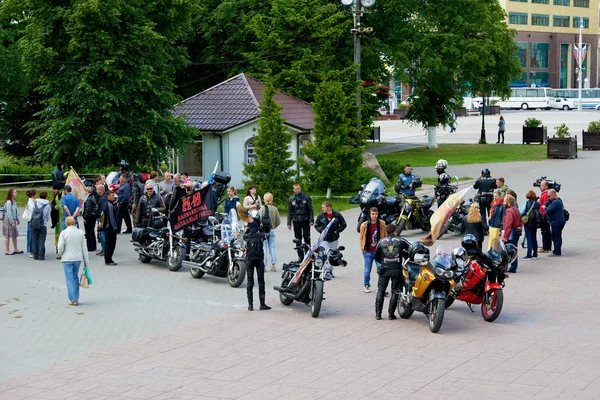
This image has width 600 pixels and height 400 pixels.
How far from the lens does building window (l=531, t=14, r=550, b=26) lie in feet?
405

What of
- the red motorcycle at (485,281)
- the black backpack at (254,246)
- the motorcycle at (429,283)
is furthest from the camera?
the black backpack at (254,246)

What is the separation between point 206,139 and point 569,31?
100 metres

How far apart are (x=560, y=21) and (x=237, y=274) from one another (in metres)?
117

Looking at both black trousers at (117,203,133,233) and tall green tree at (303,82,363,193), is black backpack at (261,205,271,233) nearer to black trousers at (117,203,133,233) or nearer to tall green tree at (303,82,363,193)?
black trousers at (117,203,133,233)

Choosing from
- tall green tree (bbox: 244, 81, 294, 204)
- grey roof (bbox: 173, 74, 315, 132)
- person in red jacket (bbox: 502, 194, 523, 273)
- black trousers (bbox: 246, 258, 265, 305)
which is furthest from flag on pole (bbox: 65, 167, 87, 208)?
grey roof (bbox: 173, 74, 315, 132)

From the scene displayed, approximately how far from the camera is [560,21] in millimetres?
126812

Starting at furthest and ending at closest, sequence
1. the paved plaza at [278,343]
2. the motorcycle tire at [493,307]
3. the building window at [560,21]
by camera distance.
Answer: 1. the building window at [560,21]
2. the motorcycle tire at [493,307]
3. the paved plaza at [278,343]

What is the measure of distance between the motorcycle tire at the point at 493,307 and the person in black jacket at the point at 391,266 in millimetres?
1415

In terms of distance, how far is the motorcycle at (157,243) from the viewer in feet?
66.5

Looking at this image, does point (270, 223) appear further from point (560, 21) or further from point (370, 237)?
point (560, 21)

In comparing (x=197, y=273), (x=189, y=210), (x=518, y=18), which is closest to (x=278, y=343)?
(x=197, y=273)

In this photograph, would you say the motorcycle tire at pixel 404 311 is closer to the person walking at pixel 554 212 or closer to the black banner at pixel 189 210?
the black banner at pixel 189 210

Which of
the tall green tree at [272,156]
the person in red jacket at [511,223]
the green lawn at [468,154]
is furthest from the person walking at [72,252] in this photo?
the green lawn at [468,154]

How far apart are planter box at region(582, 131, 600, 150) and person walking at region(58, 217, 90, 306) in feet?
123
